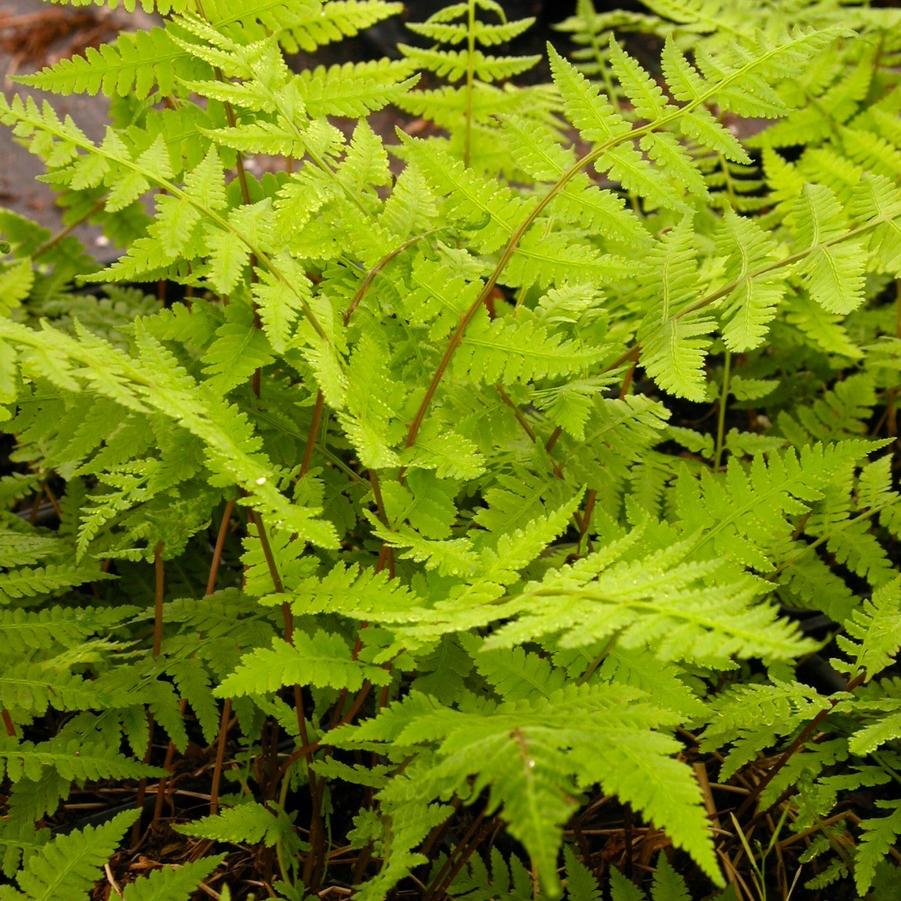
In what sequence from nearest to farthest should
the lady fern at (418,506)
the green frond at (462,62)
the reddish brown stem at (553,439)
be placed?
the lady fern at (418,506) → the reddish brown stem at (553,439) → the green frond at (462,62)

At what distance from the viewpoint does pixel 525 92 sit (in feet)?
6.74

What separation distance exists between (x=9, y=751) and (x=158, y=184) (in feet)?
2.72

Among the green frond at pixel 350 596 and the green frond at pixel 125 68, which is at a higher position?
the green frond at pixel 125 68

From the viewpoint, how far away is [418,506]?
125 centimetres

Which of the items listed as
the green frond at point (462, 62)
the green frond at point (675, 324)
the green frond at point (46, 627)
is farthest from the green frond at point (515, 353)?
the green frond at point (462, 62)

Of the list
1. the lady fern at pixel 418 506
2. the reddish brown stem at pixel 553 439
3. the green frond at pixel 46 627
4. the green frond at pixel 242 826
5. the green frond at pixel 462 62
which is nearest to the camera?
the lady fern at pixel 418 506

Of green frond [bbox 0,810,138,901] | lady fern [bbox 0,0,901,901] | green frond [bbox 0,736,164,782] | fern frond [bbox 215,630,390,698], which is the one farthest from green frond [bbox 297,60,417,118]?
green frond [bbox 0,810,138,901]

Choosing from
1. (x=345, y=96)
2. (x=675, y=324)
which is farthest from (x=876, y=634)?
(x=345, y=96)

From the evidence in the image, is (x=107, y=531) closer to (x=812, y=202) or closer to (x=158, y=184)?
(x=158, y=184)

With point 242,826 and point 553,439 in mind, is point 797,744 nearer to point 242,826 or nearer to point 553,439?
point 553,439

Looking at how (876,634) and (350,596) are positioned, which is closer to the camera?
(350,596)

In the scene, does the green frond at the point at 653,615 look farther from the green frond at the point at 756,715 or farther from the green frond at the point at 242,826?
the green frond at the point at 242,826

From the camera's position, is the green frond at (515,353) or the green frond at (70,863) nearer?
the green frond at (70,863)

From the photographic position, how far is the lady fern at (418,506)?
1038 mm
